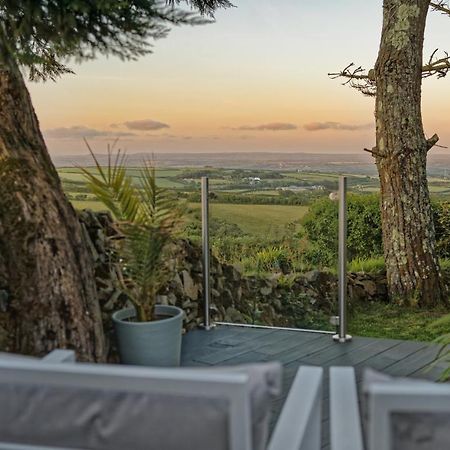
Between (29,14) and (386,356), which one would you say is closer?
(29,14)

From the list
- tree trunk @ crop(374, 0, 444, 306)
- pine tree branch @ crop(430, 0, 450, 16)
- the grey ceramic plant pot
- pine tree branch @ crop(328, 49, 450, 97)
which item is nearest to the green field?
the grey ceramic plant pot

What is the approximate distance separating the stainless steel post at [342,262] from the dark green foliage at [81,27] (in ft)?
4.67

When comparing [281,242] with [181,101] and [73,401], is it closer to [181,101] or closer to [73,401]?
[181,101]

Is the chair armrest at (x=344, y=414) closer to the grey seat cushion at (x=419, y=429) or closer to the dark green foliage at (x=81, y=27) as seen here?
Answer: the grey seat cushion at (x=419, y=429)

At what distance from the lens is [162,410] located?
100 centimetres

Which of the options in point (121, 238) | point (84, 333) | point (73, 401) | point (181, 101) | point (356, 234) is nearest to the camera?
point (73, 401)

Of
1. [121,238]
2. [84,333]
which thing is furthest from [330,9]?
[84,333]

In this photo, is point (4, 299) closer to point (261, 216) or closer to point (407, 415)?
point (261, 216)

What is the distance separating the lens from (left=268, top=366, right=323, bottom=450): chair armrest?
1.14 meters

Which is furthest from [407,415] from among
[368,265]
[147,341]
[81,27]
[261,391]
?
[368,265]

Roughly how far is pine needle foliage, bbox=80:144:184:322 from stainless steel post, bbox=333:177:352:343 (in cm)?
114

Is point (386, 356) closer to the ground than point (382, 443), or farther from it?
closer to the ground

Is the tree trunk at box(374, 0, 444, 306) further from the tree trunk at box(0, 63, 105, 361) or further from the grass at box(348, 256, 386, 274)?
the tree trunk at box(0, 63, 105, 361)

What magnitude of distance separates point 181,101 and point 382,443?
5441mm
